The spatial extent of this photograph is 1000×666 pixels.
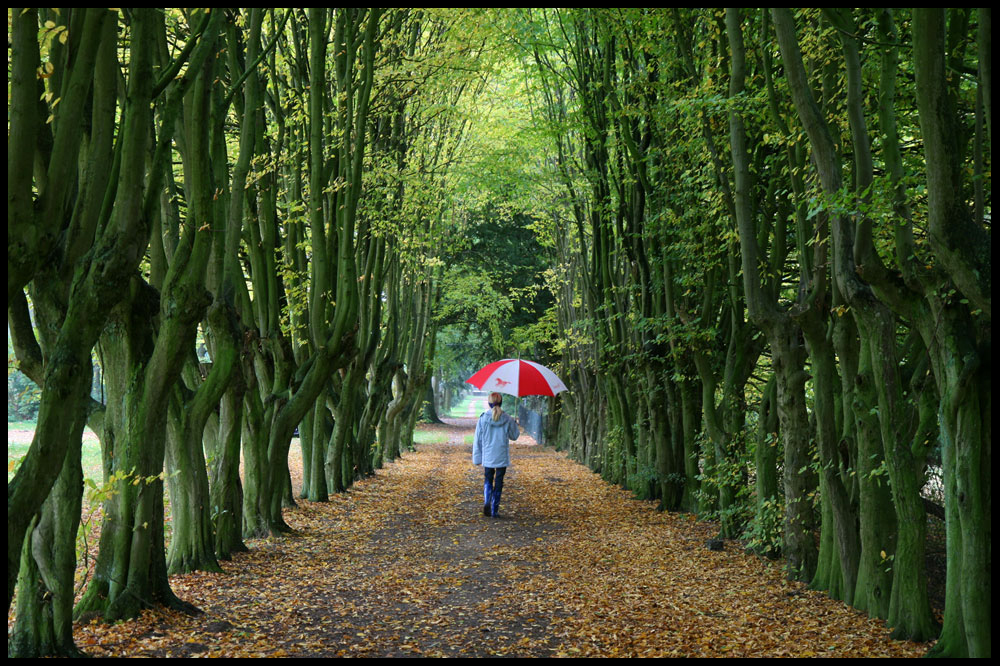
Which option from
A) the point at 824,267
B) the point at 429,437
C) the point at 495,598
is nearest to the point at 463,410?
the point at 429,437

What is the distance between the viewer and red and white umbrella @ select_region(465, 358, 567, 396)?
50.0ft

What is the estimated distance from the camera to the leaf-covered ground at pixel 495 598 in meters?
6.36

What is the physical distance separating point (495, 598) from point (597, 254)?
39.6 ft

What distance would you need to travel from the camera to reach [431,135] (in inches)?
775

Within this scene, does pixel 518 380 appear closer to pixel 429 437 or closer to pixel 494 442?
pixel 494 442

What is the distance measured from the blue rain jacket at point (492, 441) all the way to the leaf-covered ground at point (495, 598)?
1.02m

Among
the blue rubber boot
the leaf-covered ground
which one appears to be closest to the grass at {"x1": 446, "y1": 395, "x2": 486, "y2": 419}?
the blue rubber boot

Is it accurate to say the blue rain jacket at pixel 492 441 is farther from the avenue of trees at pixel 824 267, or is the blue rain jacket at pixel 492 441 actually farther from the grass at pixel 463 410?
the grass at pixel 463 410

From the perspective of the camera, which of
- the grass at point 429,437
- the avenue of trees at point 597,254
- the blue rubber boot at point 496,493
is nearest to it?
the avenue of trees at point 597,254

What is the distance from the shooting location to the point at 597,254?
19297 millimetres

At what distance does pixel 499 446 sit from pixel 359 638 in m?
7.70

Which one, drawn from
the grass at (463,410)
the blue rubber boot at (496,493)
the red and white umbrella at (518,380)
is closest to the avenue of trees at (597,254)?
the red and white umbrella at (518,380)

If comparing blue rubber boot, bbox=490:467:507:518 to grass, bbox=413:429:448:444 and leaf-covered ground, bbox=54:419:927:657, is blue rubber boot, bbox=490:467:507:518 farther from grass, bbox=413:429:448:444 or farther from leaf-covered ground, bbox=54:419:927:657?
grass, bbox=413:429:448:444

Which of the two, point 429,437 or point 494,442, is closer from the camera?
point 494,442
